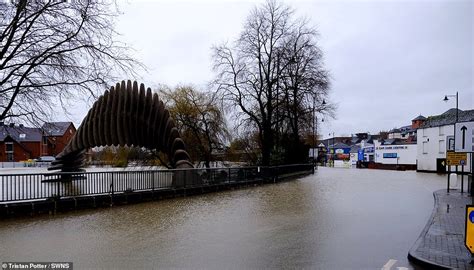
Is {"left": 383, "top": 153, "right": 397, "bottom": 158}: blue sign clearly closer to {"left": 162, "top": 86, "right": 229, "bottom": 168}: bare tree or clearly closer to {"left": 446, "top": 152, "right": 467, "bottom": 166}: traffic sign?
{"left": 162, "top": 86, "right": 229, "bottom": 168}: bare tree

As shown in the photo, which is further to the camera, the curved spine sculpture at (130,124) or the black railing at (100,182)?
the curved spine sculpture at (130,124)

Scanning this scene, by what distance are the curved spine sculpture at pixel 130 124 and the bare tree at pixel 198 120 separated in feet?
33.4

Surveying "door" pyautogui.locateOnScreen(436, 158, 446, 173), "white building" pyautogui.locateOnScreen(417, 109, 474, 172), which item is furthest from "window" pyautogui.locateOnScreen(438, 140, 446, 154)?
"door" pyautogui.locateOnScreen(436, 158, 446, 173)

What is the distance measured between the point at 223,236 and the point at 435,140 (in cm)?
4703

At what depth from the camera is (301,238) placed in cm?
908

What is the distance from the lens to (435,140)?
163ft

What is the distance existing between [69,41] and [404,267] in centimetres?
1201

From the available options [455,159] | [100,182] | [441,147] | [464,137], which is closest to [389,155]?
[441,147]

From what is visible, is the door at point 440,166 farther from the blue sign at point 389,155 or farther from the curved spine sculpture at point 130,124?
the curved spine sculpture at point 130,124

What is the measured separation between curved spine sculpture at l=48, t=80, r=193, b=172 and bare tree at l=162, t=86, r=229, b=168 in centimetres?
1018

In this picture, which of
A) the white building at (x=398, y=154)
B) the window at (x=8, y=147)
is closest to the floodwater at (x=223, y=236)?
the white building at (x=398, y=154)

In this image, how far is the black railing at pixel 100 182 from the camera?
42.3 ft

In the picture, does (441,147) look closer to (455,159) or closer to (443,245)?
(455,159)

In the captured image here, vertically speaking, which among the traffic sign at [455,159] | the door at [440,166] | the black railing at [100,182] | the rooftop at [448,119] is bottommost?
the door at [440,166]
